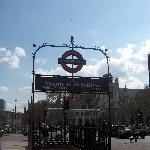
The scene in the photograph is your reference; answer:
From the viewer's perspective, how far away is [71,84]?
74.0ft

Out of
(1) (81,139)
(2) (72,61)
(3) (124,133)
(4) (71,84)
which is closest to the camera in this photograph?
(1) (81,139)

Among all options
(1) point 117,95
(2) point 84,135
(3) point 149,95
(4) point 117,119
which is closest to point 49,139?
(2) point 84,135

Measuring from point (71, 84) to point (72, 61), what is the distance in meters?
1.80

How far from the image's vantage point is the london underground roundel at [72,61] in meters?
23.9

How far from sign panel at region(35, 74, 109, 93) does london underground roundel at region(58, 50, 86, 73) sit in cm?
120

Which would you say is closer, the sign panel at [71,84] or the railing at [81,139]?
the railing at [81,139]

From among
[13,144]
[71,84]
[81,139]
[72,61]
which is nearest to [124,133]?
[13,144]

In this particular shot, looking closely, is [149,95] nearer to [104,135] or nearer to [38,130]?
[38,130]

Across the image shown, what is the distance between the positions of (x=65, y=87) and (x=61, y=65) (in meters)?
1.75

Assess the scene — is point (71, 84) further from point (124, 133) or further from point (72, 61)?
point (124, 133)

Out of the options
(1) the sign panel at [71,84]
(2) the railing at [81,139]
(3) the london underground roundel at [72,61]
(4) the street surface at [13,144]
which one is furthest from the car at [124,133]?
(1) the sign panel at [71,84]

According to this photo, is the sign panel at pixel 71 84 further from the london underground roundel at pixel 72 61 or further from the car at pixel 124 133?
the car at pixel 124 133

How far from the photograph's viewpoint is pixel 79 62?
948 inches

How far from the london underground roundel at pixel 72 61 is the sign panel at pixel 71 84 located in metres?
1.20
